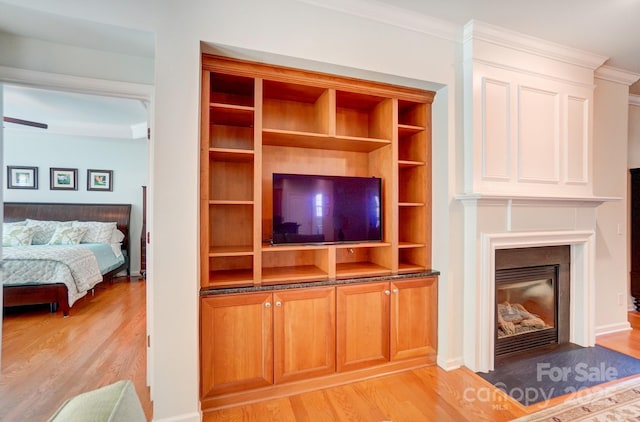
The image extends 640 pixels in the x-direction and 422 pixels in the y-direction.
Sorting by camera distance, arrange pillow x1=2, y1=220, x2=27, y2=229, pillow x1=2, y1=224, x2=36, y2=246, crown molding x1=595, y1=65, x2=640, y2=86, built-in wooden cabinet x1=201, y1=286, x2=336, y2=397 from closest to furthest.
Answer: built-in wooden cabinet x1=201, y1=286, x2=336, y2=397, crown molding x1=595, y1=65, x2=640, y2=86, pillow x1=2, y1=224, x2=36, y2=246, pillow x1=2, y1=220, x2=27, y2=229

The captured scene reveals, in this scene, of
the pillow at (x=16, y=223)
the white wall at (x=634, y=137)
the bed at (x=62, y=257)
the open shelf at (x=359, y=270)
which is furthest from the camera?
the pillow at (x=16, y=223)

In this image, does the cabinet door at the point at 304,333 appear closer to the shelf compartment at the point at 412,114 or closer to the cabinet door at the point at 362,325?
the cabinet door at the point at 362,325

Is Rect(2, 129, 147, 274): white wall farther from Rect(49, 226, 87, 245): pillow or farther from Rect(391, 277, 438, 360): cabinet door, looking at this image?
Rect(391, 277, 438, 360): cabinet door

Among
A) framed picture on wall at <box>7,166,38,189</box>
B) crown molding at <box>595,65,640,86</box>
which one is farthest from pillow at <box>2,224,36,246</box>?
crown molding at <box>595,65,640,86</box>

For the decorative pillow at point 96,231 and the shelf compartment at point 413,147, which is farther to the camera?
the decorative pillow at point 96,231

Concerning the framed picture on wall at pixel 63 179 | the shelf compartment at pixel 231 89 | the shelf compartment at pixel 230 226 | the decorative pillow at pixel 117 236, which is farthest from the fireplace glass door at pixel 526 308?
the framed picture on wall at pixel 63 179

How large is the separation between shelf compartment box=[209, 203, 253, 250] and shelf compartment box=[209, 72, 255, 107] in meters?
0.83

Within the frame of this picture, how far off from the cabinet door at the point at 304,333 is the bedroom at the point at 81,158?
13.6 ft

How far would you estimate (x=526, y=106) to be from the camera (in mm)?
2490

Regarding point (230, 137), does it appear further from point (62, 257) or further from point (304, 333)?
point (62, 257)

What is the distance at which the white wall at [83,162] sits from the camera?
511cm

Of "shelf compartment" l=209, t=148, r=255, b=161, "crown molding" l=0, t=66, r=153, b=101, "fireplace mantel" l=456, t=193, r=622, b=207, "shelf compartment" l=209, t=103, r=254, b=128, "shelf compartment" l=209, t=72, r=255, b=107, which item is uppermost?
"shelf compartment" l=209, t=72, r=255, b=107

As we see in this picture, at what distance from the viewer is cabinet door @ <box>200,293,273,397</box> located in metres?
1.85

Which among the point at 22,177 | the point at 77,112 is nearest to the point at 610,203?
the point at 77,112
